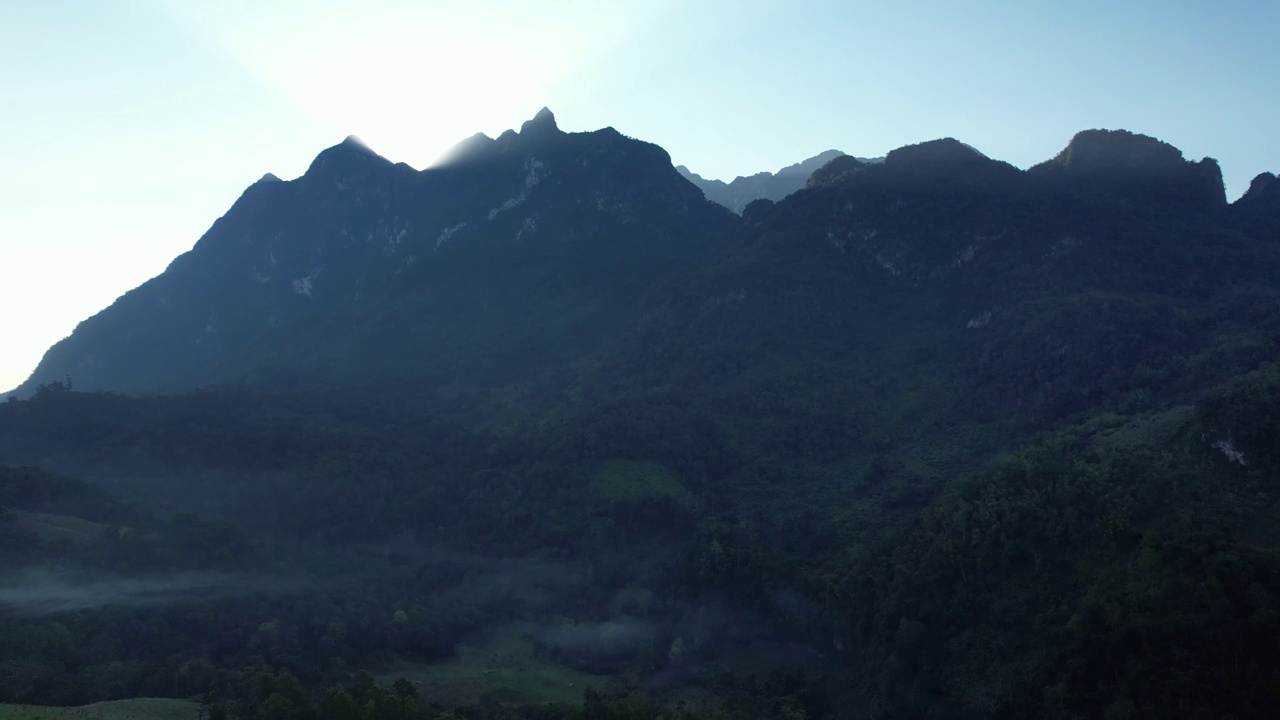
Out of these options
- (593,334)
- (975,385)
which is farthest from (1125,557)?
(593,334)

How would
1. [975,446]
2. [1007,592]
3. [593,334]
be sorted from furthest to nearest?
[593,334]
[975,446]
[1007,592]

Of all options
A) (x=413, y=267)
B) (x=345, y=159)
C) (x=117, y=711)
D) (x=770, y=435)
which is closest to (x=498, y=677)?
(x=117, y=711)

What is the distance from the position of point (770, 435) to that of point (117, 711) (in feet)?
201

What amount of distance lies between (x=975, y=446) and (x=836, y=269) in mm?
44811

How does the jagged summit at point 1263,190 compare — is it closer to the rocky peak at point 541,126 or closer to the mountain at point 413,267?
the mountain at point 413,267

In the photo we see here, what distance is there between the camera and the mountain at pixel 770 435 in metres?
48.2

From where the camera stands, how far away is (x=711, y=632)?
65438 mm

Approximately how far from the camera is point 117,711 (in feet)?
138


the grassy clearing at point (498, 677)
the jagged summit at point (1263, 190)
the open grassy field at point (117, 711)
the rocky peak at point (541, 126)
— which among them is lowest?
the grassy clearing at point (498, 677)

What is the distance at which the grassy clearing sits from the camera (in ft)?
184

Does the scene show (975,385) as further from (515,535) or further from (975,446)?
(515,535)

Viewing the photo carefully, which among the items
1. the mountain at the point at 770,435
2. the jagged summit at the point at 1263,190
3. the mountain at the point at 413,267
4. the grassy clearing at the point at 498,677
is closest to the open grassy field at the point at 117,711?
the mountain at the point at 770,435

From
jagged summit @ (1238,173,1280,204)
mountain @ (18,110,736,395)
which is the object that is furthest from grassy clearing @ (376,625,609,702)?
jagged summit @ (1238,173,1280,204)

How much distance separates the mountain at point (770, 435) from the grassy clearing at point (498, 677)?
5.47ft
